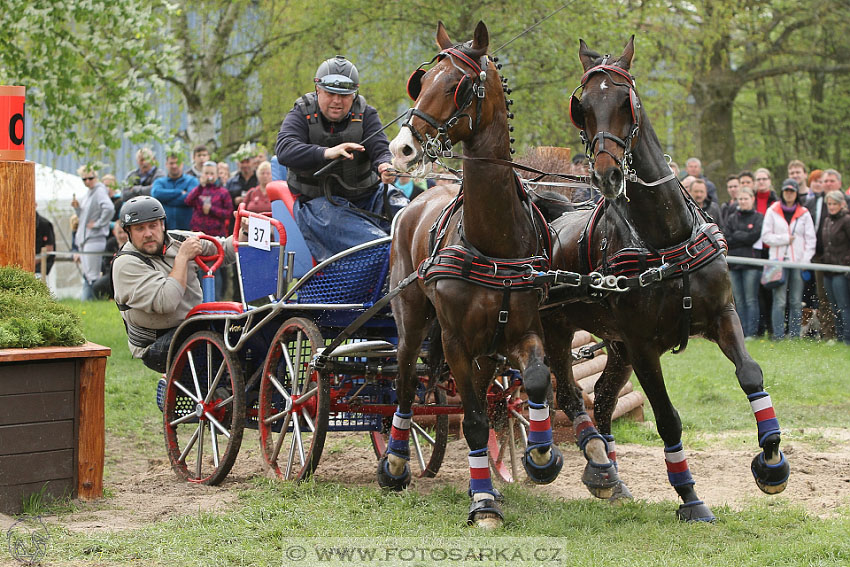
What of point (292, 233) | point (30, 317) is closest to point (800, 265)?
point (292, 233)

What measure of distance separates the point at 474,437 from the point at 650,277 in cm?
125

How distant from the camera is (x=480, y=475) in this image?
5.66 meters

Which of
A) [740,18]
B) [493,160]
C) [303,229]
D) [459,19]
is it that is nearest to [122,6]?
[459,19]

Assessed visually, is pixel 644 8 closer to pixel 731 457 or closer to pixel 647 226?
pixel 731 457

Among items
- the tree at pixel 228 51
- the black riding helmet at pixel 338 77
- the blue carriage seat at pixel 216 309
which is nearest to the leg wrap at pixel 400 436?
the blue carriage seat at pixel 216 309

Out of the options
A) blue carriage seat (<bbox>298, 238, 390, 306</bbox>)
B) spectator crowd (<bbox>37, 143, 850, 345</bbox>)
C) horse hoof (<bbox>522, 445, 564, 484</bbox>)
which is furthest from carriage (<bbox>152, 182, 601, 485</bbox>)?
spectator crowd (<bbox>37, 143, 850, 345</bbox>)

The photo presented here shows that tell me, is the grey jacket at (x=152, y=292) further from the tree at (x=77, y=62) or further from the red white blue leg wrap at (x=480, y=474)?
the tree at (x=77, y=62)

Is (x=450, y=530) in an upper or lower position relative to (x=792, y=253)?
lower

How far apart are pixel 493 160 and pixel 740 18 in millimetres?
16109

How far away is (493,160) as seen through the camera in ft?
18.0

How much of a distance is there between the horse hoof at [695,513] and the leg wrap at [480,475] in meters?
0.99

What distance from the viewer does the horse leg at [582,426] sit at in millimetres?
5887

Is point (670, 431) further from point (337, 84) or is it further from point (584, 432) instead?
point (337, 84)

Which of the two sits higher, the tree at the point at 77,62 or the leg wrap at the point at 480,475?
the tree at the point at 77,62
